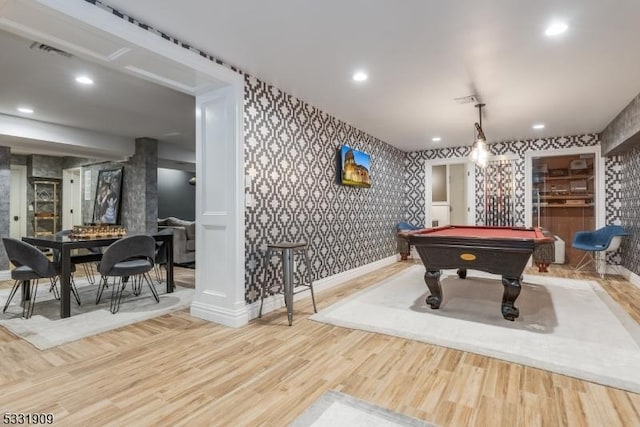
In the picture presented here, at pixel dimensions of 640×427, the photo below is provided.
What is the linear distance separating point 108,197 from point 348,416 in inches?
286

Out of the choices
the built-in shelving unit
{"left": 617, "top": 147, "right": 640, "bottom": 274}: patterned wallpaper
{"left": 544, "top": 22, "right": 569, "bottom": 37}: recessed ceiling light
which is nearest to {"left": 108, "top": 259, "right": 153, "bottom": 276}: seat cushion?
{"left": 544, "top": 22, "right": 569, "bottom": 37}: recessed ceiling light

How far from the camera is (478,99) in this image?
3926mm

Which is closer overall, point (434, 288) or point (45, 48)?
point (45, 48)

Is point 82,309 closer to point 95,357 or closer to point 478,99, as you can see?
point 95,357

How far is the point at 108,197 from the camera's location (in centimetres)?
701

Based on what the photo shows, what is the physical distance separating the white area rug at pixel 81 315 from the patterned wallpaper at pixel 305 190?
1.20 metres

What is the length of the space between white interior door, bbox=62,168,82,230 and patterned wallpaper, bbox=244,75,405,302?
24.9 ft

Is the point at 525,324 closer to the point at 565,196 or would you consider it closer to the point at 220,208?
the point at 220,208

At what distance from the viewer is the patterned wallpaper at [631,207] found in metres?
4.55

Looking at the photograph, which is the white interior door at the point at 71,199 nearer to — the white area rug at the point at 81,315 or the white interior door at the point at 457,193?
the white area rug at the point at 81,315

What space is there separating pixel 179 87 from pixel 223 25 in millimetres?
965

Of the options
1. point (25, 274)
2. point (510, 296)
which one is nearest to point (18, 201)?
point (25, 274)

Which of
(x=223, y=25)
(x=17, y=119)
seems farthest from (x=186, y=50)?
(x=17, y=119)

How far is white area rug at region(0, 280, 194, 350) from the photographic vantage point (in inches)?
110
